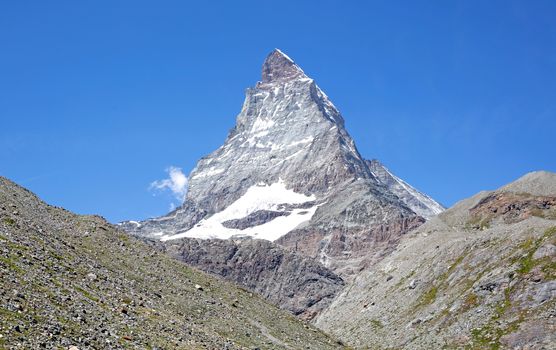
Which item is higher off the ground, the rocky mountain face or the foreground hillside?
the rocky mountain face

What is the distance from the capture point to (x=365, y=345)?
461ft

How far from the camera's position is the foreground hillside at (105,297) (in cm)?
4575

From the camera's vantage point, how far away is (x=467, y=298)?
12162 centimetres

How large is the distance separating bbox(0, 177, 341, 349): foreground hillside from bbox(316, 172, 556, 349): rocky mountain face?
105 feet

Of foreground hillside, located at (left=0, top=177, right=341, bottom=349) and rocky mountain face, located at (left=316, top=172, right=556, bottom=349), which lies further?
rocky mountain face, located at (left=316, top=172, right=556, bottom=349)

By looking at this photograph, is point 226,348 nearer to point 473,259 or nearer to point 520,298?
point 520,298

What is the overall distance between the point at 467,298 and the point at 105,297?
269ft

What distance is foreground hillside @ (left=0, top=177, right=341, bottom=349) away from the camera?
45.8 meters

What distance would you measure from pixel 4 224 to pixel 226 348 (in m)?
26.2

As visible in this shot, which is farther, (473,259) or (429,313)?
(473,259)

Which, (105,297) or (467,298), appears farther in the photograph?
(467,298)

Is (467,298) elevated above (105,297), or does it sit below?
above

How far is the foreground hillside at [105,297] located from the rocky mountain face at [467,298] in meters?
32.2

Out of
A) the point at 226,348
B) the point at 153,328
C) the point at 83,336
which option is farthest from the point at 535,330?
the point at 83,336
